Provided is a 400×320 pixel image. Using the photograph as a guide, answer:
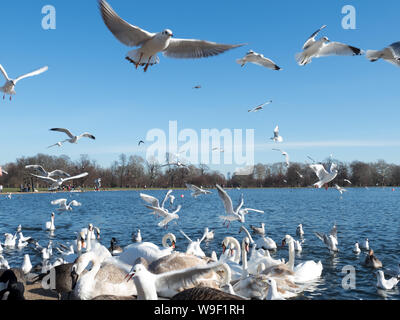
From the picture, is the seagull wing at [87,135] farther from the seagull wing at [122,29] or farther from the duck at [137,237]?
the seagull wing at [122,29]

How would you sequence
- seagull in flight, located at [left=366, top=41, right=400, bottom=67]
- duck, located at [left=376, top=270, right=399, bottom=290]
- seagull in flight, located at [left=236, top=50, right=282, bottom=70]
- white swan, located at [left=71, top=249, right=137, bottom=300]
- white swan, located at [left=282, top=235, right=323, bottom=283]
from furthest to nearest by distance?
seagull in flight, located at [left=236, top=50, right=282, bottom=70], white swan, located at [left=282, top=235, right=323, bottom=283], duck, located at [left=376, top=270, right=399, bottom=290], seagull in flight, located at [left=366, top=41, right=400, bottom=67], white swan, located at [left=71, top=249, right=137, bottom=300]

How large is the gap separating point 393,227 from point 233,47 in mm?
20208

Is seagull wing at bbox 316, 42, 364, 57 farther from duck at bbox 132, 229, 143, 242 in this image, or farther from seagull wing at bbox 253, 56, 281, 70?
duck at bbox 132, 229, 143, 242

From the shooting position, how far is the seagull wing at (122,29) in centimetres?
830

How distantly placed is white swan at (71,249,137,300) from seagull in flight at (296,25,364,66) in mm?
8645

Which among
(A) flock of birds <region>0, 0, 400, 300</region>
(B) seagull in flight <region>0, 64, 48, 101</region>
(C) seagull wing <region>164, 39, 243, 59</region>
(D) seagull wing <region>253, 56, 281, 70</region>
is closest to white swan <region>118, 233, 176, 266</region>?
(A) flock of birds <region>0, 0, 400, 300</region>

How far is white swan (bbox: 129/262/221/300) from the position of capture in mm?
5203

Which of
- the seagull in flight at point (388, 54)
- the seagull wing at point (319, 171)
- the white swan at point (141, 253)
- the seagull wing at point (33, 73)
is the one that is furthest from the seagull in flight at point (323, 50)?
the seagull wing at point (33, 73)

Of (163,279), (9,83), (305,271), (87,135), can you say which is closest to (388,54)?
(305,271)

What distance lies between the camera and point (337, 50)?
12.4 m

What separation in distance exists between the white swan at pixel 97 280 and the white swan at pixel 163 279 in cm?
161
